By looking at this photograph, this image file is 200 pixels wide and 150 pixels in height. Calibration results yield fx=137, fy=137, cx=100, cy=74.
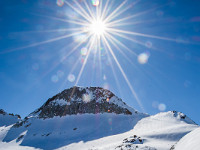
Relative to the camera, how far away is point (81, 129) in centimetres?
Answer: 4025

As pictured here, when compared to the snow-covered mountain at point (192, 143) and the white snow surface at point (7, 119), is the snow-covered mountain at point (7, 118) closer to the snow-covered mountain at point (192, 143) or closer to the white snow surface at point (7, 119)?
the white snow surface at point (7, 119)

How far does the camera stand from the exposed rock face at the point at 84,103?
167ft

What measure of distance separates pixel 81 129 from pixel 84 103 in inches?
608

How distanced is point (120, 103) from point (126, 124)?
52.9 ft

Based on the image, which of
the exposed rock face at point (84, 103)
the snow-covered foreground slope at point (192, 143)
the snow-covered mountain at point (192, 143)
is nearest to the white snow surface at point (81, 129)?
the exposed rock face at point (84, 103)

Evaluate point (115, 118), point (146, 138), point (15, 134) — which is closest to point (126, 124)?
point (115, 118)

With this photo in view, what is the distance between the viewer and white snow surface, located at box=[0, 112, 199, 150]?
3091 cm

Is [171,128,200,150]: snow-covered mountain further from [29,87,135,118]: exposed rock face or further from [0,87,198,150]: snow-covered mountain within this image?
[29,87,135,118]: exposed rock face

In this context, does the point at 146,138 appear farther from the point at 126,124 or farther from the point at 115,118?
the point at 115,118

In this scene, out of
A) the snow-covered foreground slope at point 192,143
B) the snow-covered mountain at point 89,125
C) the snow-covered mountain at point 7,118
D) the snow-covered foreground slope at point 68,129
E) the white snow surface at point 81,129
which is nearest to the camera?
the snow-covered foreground slope at point 192,143

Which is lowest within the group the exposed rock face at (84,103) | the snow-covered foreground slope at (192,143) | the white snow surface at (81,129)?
the snow-covered foreground slope at (192,143)

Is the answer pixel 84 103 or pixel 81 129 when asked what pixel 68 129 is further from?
pixel 84 103

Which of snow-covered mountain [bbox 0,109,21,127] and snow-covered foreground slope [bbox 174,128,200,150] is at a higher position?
snow-covered mountain [bbox 0,109,21,127]

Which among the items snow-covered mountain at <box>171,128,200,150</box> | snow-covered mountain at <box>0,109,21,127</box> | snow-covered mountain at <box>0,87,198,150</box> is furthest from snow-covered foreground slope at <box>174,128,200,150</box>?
snow-covered mountain at <box>0,109,21,127</box>
